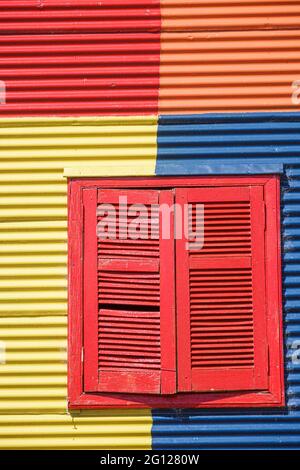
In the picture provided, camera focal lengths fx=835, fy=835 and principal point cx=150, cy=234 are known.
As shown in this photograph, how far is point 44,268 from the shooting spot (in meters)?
5.69

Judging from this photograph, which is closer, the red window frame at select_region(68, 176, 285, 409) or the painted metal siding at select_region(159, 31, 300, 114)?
the red window frame at select_region(68, 176, 285, 409)

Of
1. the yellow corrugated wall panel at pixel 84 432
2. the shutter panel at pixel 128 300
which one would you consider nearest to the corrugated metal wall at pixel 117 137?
the yellow corrugated wall panel at pixel 84 432

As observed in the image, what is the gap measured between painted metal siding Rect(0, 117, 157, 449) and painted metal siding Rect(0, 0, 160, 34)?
0.66 metres

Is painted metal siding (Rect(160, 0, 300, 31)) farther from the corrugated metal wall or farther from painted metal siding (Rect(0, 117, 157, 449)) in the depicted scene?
painted metal siding (Rect(0, 117, 157, 449))

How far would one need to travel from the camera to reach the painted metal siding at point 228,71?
5.81 metres

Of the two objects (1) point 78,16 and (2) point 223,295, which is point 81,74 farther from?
(2) point 223,295

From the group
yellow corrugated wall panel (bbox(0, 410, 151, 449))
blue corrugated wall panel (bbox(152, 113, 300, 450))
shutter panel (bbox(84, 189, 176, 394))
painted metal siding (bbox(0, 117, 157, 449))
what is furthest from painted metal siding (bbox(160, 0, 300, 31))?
yellow corrugated wall panel (bbox(0, 410, 151, 449))

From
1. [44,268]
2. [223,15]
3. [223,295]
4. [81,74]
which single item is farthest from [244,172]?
[44,268]

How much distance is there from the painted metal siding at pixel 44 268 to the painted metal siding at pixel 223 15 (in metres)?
0.75

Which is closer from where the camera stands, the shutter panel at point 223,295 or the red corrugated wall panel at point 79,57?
the shutter panel at point 223,295

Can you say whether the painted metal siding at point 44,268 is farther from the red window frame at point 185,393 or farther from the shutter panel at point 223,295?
the shutter panel at point 223,295

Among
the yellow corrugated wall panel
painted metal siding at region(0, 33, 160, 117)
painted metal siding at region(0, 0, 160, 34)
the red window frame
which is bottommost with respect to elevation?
the yellow corrugated wall panel

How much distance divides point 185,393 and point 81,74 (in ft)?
7.55

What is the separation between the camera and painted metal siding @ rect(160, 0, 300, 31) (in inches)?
231
